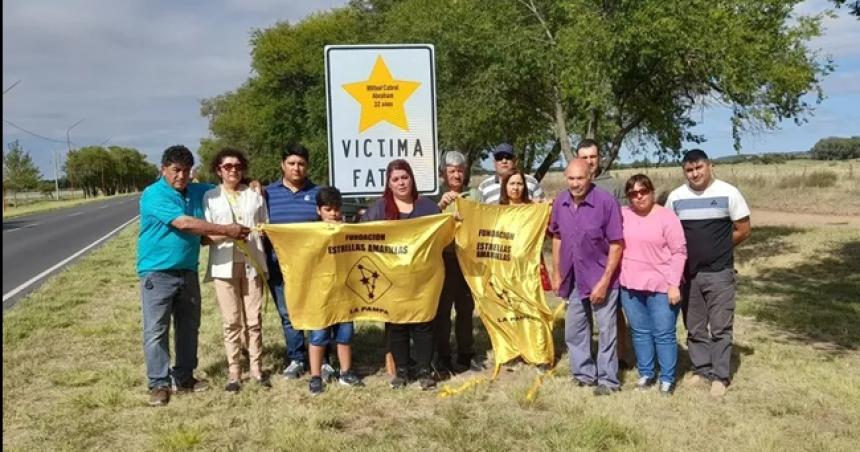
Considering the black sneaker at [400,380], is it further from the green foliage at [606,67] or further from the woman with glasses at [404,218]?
the green foliage at [606,67]

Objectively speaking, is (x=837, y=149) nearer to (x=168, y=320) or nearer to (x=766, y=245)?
(x=766, y=245)

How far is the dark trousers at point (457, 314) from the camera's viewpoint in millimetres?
6148

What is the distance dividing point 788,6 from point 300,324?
1179 centimetres

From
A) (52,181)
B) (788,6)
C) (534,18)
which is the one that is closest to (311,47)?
(534,18)

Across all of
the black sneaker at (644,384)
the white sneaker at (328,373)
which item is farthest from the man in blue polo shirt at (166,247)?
the black sneaker at (644,384)

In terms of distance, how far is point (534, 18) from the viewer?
53.1 ft

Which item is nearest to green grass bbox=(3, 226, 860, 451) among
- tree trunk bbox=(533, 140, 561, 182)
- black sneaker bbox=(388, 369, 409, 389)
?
black sneaker bbox=(388, 369, 409, 389)

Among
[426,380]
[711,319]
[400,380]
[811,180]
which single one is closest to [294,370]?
[400,380]

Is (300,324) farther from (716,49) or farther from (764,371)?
(716,49)

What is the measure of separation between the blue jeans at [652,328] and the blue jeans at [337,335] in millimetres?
2296

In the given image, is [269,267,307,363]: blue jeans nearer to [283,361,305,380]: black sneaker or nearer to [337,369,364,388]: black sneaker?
[283,361,305,380]: black sneaker

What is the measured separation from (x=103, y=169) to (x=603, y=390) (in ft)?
360

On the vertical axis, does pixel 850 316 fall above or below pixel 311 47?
below

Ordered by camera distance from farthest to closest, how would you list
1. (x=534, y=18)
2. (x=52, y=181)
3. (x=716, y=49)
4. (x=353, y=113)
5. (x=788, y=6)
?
(x=52, y=181) → (x=534, y=18) → (x=788, y=6) → (x=716, y=49) → (x=353, y=113)
